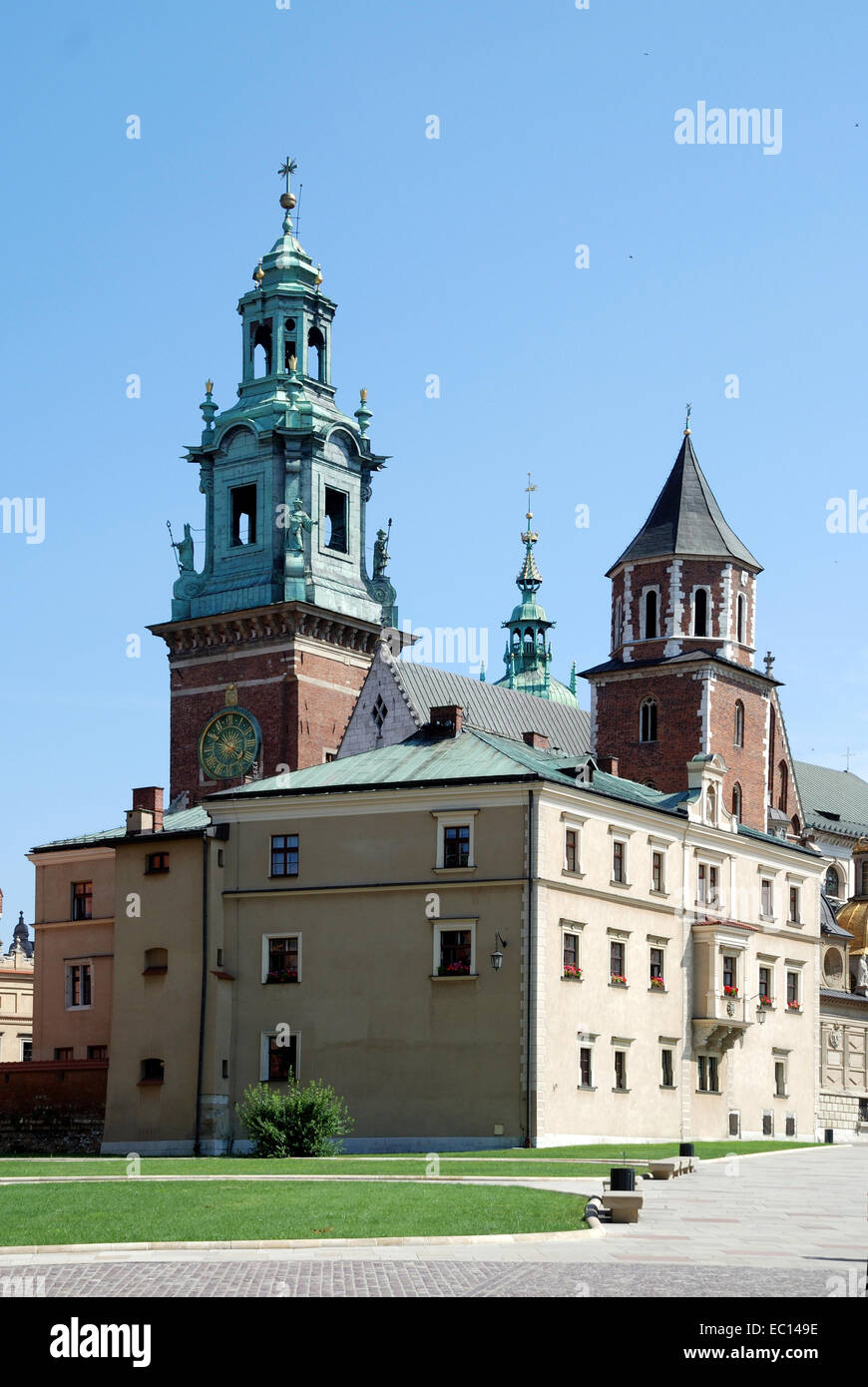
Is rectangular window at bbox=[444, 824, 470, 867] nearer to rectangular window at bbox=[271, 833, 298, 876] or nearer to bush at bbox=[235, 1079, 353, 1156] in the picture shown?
rectangular window at bbox=[271, 833, 298, 876]

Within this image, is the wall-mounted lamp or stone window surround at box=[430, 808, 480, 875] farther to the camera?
stone window surround at box=[430, 808, 480, 875]

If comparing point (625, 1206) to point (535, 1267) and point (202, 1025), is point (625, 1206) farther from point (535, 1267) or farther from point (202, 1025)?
point (202, 1025)

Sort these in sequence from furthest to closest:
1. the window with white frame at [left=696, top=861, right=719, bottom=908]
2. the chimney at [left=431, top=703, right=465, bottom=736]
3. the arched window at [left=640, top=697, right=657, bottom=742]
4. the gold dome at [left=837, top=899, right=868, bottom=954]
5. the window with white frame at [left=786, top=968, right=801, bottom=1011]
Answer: the gold dome at [left=837, top=899, right=868, bottom=954], the arched window at [left=640, top=697, right=657, bottom=742], the window with white frame at [left=786, top=968, right=801, bottom=1011], the window with white frame at [left=696, top=861, right=719, bottom=908], the chimney at [left=431, top=703, right=465, bottom=736]

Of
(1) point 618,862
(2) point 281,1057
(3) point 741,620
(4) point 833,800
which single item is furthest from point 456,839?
(4) point 833,800

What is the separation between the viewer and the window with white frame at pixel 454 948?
55469mm

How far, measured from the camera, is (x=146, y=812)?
67.4m

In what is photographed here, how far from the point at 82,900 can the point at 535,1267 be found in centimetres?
5209

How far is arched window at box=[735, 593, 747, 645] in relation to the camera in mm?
84062

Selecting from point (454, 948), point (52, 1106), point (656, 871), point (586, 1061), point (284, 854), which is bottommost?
point (52, 1106)

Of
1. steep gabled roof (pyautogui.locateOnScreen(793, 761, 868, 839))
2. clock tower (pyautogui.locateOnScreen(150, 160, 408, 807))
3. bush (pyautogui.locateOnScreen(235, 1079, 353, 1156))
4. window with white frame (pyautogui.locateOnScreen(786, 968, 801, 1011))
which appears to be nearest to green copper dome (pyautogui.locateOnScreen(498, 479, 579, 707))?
steep gabled roof (pyautogui.locateOnScreen(793, 761, 868, 839))

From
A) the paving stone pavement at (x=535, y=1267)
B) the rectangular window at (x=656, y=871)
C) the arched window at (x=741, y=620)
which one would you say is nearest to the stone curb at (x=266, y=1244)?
the paving stone pavement at (x=535, y=1267)

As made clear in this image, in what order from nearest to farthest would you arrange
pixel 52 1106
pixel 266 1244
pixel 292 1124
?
pixel 266 1244, pixel 292 1124, pixel 52 1106

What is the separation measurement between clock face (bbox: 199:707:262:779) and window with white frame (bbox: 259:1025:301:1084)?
110ft
